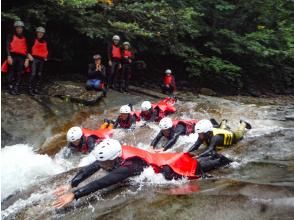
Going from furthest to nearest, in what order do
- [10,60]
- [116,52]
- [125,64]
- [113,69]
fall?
[125,64]
[113,69]
[116,52]
[10,60]

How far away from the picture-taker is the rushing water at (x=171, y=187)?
5.55 meters

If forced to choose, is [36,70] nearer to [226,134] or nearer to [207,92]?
[226,134]

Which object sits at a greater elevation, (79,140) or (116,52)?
(116,52)

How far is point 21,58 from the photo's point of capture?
13867 mm

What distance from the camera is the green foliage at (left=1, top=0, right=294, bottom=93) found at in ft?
52.6

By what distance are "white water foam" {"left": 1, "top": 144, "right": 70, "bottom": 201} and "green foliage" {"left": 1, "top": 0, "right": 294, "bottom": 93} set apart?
500 cm

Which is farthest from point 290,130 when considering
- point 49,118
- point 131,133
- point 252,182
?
point 49,118

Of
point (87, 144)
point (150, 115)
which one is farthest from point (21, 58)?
point (87, 144)

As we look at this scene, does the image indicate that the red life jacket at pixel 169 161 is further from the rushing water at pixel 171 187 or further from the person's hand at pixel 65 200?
the person's hand at pixel 65 200

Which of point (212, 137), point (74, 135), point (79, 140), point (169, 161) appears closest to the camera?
point (169, 161)

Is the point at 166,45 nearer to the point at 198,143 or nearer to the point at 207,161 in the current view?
the point at 198,143

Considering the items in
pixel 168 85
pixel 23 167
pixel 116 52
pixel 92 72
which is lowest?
pixel 23 167

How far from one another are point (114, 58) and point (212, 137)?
8.19 meters

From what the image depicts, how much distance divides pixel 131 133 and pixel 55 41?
6622mm
